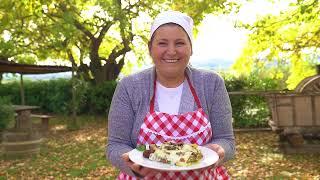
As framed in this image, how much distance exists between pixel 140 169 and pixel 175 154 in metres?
0.21

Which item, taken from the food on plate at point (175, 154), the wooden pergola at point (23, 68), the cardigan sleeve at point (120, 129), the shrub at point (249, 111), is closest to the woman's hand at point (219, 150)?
the food on plate at point (175, 154)

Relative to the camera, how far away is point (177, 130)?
2.38 m

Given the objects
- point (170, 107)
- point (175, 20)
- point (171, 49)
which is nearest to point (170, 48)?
point (171, 49)

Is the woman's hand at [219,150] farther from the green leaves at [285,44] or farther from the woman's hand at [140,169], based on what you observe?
the green leaves at [285,44]

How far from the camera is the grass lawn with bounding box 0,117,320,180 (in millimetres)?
8383

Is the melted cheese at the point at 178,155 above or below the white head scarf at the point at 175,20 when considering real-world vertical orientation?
below

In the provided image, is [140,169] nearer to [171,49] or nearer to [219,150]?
[219,150]

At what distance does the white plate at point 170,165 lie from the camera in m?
2.10

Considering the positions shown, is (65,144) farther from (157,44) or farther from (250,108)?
(157,44)

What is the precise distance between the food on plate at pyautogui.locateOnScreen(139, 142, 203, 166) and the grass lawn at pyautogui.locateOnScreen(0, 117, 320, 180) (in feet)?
20.2

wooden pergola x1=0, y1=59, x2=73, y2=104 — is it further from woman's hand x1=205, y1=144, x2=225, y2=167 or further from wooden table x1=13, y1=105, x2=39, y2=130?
woman's hand x1=205, y1=144, x2=225, y2=167

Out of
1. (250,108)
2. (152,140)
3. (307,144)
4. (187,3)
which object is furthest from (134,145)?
(187,3)

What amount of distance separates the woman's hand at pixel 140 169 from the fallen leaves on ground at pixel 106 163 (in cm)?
615

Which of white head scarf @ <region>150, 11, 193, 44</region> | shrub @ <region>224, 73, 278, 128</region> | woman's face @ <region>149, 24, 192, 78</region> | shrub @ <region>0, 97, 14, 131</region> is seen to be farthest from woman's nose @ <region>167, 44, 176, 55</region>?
shrub @ <region>0, 97, 14, 131</region>
